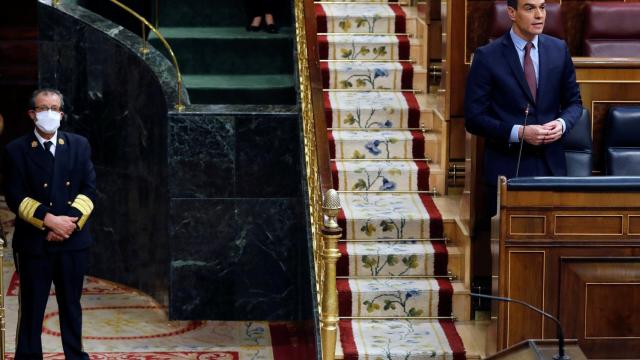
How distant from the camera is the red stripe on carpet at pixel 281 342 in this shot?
7.33 m

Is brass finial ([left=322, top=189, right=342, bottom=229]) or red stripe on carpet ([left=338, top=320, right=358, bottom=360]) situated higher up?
brass finial ([left=322, top=189, right=342, bottom=229])

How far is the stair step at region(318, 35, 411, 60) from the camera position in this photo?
7.97 metres

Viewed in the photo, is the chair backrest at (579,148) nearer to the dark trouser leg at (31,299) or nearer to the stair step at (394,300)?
the stair step at (394,300)

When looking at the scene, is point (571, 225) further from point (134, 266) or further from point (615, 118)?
point (134, 266)

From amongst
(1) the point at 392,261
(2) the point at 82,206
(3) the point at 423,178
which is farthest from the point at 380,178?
(2) the point at 82,206

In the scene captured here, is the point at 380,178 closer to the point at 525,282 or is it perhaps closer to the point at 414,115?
the point at 414,115

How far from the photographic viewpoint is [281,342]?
25.0 ft

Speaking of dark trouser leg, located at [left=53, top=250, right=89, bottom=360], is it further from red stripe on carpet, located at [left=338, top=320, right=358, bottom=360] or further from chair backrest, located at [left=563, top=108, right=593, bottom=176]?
chair backrest, located at [left=563, top=108, right=593, bottom=176]

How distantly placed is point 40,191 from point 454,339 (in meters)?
1.96

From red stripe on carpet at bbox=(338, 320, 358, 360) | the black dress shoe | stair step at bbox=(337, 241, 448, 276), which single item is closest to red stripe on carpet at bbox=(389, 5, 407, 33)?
the black dress shoe

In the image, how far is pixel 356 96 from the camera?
7.72 m

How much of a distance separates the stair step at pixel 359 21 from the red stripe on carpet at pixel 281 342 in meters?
1.69

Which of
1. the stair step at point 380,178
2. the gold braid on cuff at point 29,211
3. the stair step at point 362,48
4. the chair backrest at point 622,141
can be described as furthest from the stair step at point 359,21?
the gold braid on cuff at point 29,211

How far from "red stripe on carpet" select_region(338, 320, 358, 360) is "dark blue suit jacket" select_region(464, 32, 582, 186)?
0.92 metres
